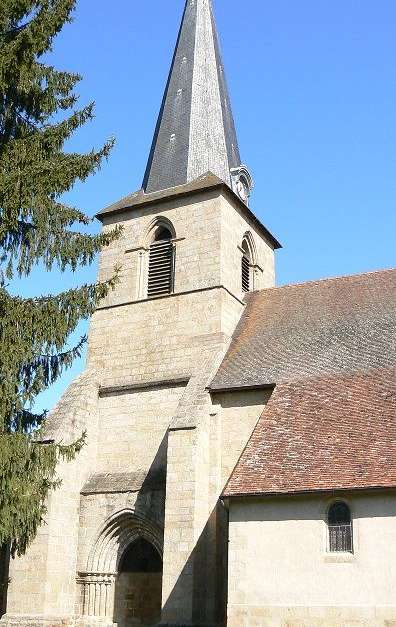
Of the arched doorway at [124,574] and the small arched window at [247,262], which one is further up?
the small arched window at [247,262]

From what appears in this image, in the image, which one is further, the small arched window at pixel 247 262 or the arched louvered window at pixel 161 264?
the small arched window at pixel 247 262

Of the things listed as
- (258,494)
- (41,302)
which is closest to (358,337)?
(258,494)

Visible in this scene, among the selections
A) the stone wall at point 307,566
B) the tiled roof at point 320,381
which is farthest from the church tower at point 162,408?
the stone wall at point 307,566

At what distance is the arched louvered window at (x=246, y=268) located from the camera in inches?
856

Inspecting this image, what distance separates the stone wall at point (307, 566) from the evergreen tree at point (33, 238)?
3.67 metres

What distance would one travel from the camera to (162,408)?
717 inches

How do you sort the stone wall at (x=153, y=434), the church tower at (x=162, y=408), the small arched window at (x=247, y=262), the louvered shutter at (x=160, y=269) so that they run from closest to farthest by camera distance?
the stone wall at (x=153, y=434), the church tower at (x=162, y=408), the louvered shutter at (x=160, y=269), the small arched window at (x=247, y=262)

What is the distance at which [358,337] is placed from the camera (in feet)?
57.5

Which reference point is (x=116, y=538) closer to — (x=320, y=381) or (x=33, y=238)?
(x=320, y=381)

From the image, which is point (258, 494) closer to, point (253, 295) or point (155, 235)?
point (253, 295)

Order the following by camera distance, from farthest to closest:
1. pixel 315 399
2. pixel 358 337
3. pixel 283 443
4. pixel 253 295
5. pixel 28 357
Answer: pixel 253 295 → pixel 358 337 → pixel 315 399 → pixel 283 443 → pixel 28 357

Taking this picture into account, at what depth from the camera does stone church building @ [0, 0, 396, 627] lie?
13266 mm

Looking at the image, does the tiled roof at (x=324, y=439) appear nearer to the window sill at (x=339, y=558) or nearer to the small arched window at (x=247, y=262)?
the window sill at (x=339, y=558)

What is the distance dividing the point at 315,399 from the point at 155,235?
7.85 meters
